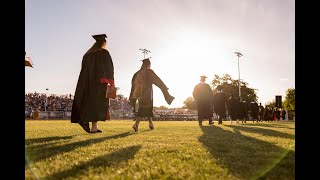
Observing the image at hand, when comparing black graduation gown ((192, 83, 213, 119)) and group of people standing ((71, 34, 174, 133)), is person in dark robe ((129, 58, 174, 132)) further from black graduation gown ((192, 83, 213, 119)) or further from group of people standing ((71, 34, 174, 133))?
black graduation gown ((192, 83, 213, 119))

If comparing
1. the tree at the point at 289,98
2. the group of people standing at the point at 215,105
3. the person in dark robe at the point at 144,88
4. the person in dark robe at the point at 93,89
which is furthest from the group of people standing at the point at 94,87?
the tree at the point at 289,98

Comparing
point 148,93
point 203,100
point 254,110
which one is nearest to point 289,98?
point 254,110

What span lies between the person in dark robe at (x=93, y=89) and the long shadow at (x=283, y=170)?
5914 mm

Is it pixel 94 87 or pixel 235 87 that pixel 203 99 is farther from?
pixel 235 87

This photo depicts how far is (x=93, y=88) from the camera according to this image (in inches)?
383

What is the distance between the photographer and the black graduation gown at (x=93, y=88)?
376 inches

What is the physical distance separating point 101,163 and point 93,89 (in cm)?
558

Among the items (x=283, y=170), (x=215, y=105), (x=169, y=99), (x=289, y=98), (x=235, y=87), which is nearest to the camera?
(x=283, y=170)

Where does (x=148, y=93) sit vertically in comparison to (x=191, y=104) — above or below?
above

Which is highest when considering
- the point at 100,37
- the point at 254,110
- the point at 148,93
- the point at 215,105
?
the point at 100,37
